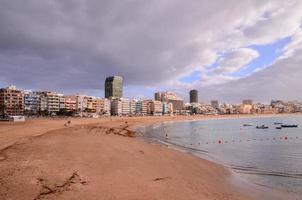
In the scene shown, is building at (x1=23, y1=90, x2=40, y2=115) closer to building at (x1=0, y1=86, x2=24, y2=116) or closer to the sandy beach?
building at (x1=0, y1=86, x2=24, y2=116)

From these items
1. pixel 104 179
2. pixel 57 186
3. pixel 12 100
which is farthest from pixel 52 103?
pixel 57 186

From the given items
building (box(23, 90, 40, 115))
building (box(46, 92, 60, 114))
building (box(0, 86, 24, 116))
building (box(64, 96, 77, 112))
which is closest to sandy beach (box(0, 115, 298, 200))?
building (box(0, 86, 24, 116))

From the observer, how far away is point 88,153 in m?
18.0

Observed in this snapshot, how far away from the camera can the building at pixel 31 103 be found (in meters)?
148

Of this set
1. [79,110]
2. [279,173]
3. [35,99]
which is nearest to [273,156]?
[279,173]

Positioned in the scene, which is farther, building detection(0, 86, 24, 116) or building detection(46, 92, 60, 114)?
building detection(46, 92, 60, 114)

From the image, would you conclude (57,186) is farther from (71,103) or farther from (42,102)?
(71,103)

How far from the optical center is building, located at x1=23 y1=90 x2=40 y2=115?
148 meters

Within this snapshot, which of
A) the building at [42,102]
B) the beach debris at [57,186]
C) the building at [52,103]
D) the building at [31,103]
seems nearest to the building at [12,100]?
the building at [31,103]

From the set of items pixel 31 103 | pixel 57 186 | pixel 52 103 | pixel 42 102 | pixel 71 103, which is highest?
pixel 71 103

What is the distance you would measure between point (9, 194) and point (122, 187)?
3986 millimetres

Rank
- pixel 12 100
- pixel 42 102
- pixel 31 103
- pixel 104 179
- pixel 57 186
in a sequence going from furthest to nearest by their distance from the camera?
pixel 42 102 → pixel 31 103 → pixel 12 100 → pixel 104 179 → pixel 57 186

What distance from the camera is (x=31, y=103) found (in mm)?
151375

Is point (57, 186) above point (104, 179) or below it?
above
